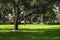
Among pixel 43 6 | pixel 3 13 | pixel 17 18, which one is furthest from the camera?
pixel 3 13

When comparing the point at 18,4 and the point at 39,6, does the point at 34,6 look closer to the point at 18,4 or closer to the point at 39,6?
the point at 39,6

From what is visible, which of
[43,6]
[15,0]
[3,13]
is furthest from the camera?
[3,13]

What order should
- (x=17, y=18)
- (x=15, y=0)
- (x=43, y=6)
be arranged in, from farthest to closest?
(x=17, y=18)
(x=43, y=6)
(x=15, y=0)

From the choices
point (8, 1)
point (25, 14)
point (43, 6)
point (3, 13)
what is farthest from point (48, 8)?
point (3, 13)

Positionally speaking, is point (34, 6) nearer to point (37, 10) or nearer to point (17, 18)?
point (37, 10)

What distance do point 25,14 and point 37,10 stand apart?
234 centimetres

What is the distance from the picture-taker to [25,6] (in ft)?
86.4

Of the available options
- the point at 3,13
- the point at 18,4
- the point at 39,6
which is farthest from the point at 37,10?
the point at 3,13

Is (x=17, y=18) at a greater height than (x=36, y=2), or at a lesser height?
lesser

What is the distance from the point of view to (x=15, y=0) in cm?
2541

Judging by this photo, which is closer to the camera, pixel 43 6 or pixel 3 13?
pixel 43 6

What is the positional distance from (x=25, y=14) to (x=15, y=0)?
14.5 feet

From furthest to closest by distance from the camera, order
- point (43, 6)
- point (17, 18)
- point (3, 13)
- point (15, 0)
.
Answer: point (3, 13)
point (17, 18)
point (43, 6)
point (15, 0)

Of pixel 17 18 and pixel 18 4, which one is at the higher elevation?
pixel 18 4
